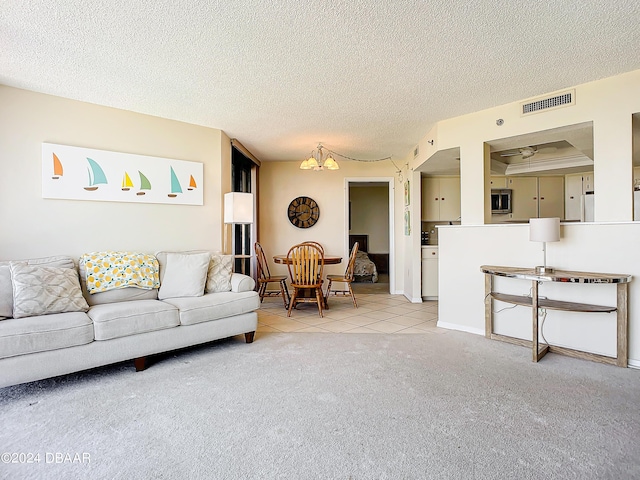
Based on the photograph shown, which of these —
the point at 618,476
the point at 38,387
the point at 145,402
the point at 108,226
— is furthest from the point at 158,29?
the point at 618,476

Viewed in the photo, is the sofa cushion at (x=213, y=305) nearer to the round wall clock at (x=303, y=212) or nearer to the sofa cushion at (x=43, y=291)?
the sofa cushion at (x=43, y=291)

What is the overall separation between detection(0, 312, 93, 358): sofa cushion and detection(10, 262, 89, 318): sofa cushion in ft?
Answer: 0.24

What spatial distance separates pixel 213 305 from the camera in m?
2.96

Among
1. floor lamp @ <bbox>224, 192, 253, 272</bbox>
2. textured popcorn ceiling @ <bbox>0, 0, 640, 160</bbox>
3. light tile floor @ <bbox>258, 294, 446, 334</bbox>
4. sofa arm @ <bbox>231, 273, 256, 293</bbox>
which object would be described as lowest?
light tile floor @ <bbox>258, 294, 446, 334</bbox>

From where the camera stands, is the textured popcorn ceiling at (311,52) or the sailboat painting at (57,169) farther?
the sailboat painting at (57,169)

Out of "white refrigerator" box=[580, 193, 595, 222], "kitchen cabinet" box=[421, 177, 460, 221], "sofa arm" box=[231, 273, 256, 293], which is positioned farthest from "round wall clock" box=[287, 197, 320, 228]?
"white refrigerator" box=[580, 193, 595, 222]

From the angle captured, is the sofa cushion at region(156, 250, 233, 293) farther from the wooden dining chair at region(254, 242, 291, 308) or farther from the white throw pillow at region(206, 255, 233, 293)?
the wooden dining chair at region(254, 242, 291, 308)

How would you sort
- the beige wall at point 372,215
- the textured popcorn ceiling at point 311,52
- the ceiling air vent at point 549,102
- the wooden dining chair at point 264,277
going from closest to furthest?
the textured popcorn ceiling at point 311,52 < the ceiling air vent at point 549,102 < the wooden dining chair at point 264,277 < the beige wall at point 372,215

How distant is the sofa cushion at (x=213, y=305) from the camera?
2.82 metres

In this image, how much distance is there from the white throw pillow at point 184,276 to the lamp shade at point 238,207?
75 cm

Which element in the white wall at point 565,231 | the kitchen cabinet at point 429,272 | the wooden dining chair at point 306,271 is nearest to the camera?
the white wall at point 565,231

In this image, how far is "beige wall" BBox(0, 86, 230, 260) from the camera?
2.90 metres

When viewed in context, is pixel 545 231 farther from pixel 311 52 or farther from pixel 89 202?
pixel 89 202

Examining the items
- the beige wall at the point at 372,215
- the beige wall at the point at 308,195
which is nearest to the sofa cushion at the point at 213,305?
the beige wall at the point at 308,195
